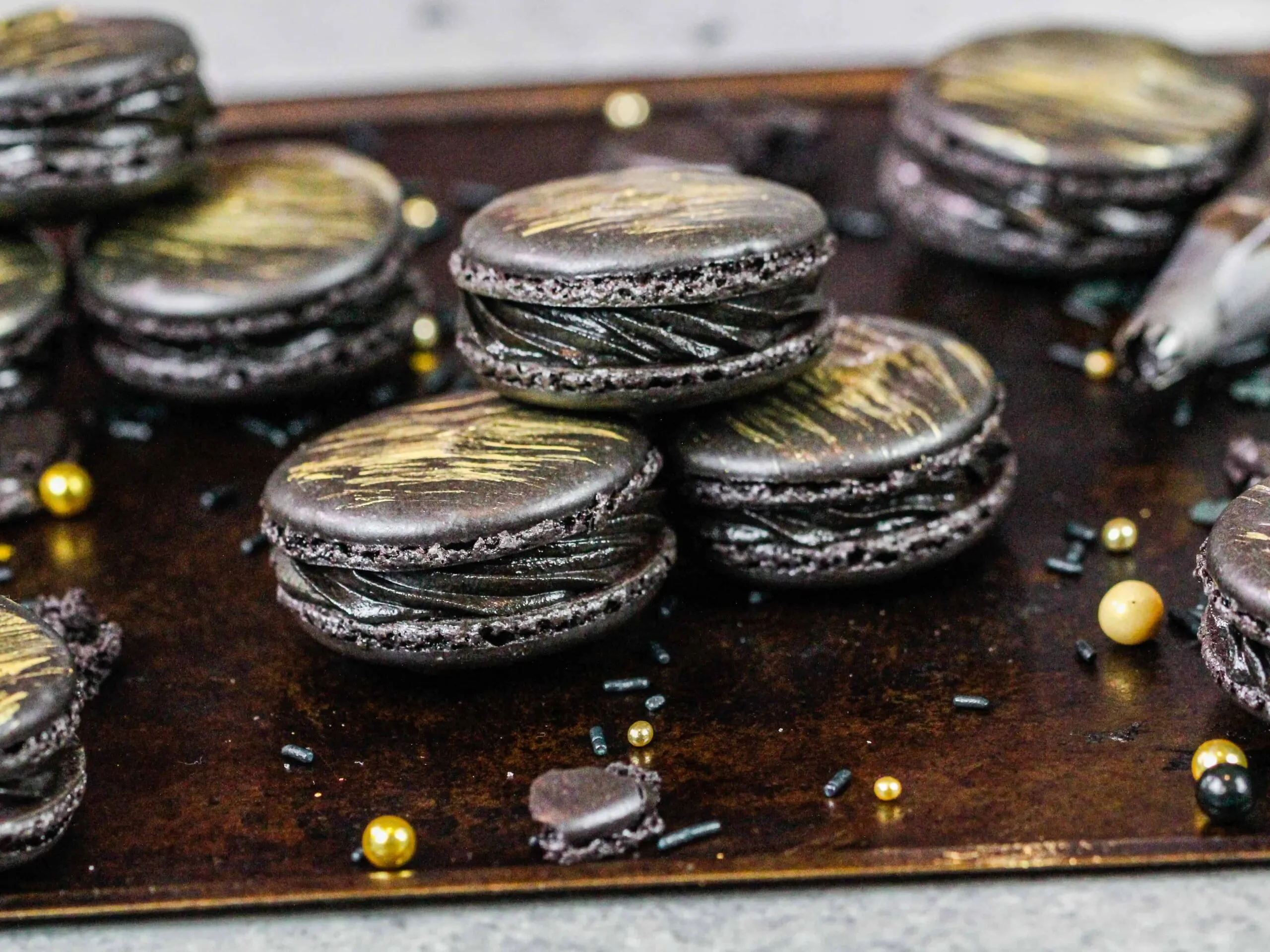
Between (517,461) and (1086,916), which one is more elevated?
(517,461)

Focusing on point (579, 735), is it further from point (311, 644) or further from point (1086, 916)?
point (1086, 916)

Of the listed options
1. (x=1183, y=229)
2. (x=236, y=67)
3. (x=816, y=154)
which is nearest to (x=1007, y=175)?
(x=1183, y=229)

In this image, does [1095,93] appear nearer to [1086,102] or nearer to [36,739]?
[1086,102]

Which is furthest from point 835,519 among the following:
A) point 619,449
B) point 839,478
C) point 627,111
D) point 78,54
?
point 627,111

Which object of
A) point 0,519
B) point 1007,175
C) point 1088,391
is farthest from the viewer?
point 1007,175

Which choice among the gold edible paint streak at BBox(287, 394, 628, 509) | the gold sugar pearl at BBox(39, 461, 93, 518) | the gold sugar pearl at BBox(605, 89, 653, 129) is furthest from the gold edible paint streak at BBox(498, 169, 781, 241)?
the gold sugar pearl at BBox(605, 89, 653, 129)
